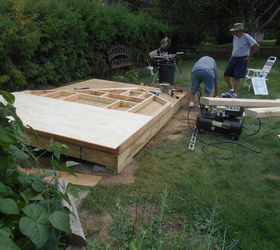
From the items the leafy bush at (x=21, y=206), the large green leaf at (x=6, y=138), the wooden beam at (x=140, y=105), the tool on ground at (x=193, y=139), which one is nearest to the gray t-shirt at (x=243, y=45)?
the wooden beam at (x=140, y=105)

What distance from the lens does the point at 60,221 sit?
111 cm

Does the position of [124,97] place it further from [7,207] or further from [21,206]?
[7,207]

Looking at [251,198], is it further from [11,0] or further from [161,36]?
[161,36]

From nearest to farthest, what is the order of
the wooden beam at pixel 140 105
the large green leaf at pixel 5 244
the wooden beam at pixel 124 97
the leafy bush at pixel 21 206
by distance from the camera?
the large green leaf at pixel 5 244 → the leafy bush at pixel 21 206 → the wooden beam at pixel 140 105 → the wooden beam at pixel 124 97

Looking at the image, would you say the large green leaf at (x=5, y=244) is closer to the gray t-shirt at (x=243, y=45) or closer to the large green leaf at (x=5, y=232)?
the large green leaf at (x=5, y=232)

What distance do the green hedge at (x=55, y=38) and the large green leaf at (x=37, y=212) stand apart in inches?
161

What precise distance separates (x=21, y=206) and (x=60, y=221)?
0.26 metres

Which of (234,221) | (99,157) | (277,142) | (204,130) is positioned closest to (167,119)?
(204,130)

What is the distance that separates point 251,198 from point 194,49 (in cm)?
1454

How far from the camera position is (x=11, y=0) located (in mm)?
5285

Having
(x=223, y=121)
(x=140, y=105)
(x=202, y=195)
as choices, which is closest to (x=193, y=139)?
(x=223, y=121)

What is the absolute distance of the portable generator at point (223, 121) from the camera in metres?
4.15

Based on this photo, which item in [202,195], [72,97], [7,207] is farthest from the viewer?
[72,97]

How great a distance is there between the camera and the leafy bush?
1.06 meters
